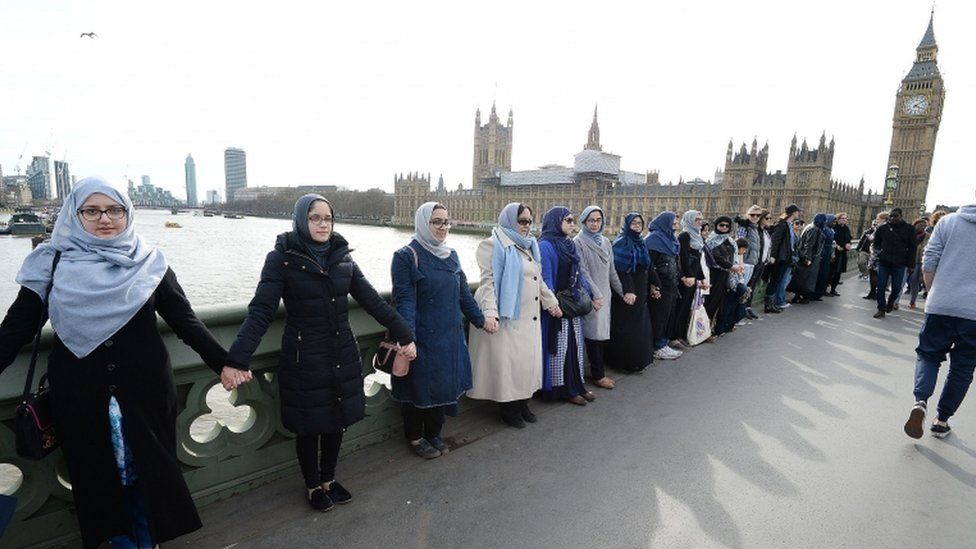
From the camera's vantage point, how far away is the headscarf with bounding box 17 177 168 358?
→ 1697mm

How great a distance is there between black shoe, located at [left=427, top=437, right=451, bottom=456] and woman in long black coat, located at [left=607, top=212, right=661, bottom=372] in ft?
7.19

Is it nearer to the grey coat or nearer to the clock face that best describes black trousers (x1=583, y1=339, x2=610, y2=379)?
the grey coat

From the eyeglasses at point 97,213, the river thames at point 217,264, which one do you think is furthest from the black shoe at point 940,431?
the river thames at point 217,264

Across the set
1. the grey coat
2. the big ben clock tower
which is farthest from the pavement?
the big ben clock tower

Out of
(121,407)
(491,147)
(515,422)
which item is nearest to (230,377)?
(121,407)

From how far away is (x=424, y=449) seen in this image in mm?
2936

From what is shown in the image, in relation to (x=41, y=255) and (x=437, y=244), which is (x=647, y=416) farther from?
(x=41, y=255)

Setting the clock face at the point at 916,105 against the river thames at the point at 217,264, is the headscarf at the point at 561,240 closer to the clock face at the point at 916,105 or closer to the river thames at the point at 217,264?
the river thames at the point at 217,264

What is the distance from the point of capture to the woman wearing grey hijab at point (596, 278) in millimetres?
4125

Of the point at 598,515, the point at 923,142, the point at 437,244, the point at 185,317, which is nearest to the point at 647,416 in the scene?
the point at 598,515

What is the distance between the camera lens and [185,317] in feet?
6.54

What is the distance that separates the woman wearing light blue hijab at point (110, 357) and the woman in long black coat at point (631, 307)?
3502mm

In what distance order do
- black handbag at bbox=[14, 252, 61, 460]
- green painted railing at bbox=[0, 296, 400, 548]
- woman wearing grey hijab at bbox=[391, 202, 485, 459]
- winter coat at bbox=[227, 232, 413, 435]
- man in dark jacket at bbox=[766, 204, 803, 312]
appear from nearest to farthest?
black handbag at bbox=[14, 252, 61, 460], green painted railing at bbox=[0, 296, 400, 548], winter coat at bbox=[227, 232, 413, 435], woman wearing grey hijab at bbox=[391, 202, 485, 459], man in dark jacket at bbox=[766, 204, 803, 312]

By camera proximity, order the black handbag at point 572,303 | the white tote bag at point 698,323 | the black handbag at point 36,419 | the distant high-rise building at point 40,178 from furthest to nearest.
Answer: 1. the distant high-rise building at point 40,178
2. the white tote bag at point 698,323
3. the black handbag at point 572,303
4. the black handbag at point 36,419
